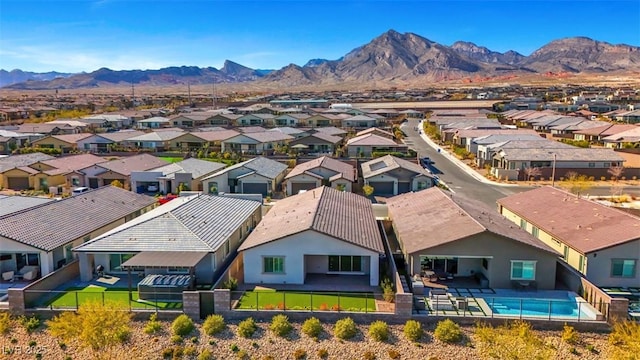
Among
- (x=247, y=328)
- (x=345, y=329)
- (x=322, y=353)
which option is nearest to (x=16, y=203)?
(x=247, y=328)

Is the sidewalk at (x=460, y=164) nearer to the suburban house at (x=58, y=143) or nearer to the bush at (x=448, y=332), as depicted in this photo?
the bush at (x=448, y=332)

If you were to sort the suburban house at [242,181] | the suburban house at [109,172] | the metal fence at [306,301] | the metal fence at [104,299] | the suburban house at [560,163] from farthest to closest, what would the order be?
the suburban house at [560,163] < the suburban house at [109,172] < the suburban house at [242,181] < the metal fence at [104,299] < the metal fence at [306,301]

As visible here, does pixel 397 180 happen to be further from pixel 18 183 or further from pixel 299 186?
pixel 18 183

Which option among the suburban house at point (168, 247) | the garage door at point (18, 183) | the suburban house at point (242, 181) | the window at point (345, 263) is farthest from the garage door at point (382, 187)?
the garage door at point (18, 183)

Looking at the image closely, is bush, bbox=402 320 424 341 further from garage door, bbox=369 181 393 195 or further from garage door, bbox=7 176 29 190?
garage door, bbox=7 176 29 190

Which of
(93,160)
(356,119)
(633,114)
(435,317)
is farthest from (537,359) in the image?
(633,114)

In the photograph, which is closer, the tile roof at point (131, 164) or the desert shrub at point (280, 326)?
the desert shrub at point (280, 326)

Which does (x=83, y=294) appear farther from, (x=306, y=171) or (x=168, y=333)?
(x=306, y=171)
